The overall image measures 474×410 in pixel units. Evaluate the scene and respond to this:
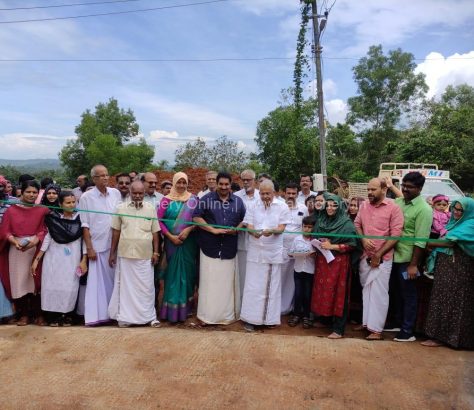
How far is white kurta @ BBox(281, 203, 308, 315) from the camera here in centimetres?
502

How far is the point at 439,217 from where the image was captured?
479 cm

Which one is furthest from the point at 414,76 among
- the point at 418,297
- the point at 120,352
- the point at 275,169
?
the point at 120,352

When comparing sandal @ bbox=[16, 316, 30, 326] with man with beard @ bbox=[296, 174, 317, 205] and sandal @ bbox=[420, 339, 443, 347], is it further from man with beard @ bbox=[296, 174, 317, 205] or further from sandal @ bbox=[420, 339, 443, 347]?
sandal @ bbox=[420, 339, 443, 347]

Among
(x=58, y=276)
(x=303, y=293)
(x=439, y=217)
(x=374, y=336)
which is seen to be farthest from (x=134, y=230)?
(x=439, y=217)

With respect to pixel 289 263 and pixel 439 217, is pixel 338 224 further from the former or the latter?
pixel 439 217

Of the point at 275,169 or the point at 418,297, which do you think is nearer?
the point at 418,297

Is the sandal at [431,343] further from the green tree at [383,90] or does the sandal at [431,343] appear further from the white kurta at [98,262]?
the green tree at [383,90]

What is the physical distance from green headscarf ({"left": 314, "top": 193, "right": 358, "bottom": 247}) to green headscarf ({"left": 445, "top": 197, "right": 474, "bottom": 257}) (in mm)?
913

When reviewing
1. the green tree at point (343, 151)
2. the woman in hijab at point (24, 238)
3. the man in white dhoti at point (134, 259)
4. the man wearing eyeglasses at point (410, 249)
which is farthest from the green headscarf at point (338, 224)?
the green tree at point (343, 151)

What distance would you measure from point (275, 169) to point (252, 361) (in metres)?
20.4

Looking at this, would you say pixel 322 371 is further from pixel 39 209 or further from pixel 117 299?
pixel 39 209

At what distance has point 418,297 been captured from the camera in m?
4.41

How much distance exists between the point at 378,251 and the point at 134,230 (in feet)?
8.50

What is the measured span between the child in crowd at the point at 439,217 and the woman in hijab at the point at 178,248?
2756mm
